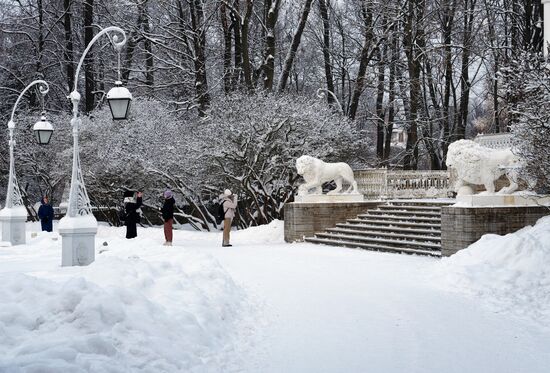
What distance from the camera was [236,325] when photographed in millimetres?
8016

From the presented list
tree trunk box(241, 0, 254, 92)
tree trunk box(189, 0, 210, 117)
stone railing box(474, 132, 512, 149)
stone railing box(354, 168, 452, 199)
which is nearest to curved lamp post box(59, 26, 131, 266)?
stone railing box(354, 168, 452, 199)

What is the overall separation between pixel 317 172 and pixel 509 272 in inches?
412

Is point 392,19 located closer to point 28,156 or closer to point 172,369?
point 28,156

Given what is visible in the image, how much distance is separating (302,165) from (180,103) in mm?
13798

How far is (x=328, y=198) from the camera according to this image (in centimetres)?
2088

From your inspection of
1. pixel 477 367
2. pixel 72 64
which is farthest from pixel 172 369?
pixel 72 64

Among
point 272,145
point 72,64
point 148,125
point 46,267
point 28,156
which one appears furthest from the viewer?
point 72,64

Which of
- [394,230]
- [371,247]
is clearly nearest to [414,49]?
[394,230]

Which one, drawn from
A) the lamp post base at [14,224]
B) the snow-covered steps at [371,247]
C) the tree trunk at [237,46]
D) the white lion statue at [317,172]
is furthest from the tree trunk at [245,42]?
the lamp post base at [14,224]

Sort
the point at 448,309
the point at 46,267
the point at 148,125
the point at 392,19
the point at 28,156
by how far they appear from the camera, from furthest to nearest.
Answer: the point at 28,156 → the point at 392,19 → the point at 148,125 → the point at 46,267 → the point at 448,309

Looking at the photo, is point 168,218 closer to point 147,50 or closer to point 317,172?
point 317,172

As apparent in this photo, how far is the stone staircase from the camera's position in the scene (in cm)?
1673

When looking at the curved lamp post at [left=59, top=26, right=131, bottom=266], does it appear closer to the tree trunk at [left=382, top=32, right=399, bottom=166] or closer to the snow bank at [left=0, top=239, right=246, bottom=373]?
the snow bank at [left=0, top=239, right=246, bottom=373]

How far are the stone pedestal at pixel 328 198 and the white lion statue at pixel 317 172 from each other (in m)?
0.19
